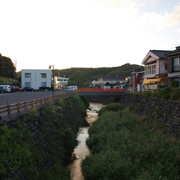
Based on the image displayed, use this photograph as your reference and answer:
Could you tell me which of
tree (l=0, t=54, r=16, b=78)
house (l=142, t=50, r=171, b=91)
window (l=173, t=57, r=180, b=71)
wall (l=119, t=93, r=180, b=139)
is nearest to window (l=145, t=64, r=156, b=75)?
house (l=142, t=50, r=171, b=91)

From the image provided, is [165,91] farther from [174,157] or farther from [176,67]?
[174,157]

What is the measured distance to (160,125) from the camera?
57.5 ft

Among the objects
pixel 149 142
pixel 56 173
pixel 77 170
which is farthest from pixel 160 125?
pixel 56 173

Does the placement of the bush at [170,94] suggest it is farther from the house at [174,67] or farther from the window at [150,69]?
the window at [150,69]

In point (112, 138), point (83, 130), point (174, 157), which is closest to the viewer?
point (174, 157)

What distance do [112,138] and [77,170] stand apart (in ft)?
14.5

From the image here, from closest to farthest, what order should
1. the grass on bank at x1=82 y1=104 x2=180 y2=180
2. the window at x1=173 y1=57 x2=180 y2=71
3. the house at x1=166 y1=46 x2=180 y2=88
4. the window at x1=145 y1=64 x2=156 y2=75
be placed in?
the grass on bank at x1=82 y1=104 x2=180 y2=180, the house at x1=166 y1=46 x2=180 y2=88, the window at x1=173 y1=57 x2=180 y2=71, the window at x1=145 y1=64 x2=156 y2=75

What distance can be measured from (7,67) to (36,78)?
45.1 ft

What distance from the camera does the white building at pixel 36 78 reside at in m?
62.7

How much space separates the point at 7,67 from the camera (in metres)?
68.0

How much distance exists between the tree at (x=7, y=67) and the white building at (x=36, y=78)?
9615 millimetres

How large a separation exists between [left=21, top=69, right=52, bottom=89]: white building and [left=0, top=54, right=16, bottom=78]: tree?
961 centimetres

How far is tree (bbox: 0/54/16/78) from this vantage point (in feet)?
215

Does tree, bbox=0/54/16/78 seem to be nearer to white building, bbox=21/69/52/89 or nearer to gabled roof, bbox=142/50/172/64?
white building, bbox=21/69/52/89
